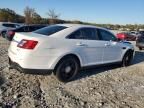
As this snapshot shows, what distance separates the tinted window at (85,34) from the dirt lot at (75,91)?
1.24 meters

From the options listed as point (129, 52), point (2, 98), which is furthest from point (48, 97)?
point (129, 52)

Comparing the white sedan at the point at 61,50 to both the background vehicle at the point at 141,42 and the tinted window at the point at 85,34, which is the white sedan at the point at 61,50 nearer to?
the tinted window at the point at 85,34

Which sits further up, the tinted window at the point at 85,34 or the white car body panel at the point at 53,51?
the tinted window at the point at 85,34

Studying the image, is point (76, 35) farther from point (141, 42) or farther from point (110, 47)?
point (141, 42)

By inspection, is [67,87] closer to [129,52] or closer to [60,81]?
[60,81]

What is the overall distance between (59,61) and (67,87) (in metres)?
0.72

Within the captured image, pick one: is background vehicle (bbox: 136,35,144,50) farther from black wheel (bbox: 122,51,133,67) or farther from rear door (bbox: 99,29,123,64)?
rear door (bbox: 99,29,123,64)

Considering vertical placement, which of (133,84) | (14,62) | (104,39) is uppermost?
(104,39)

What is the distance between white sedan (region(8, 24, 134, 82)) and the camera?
19.4 feet

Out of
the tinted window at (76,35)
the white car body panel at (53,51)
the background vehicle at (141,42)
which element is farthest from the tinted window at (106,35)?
the background vehicle at (141,42)

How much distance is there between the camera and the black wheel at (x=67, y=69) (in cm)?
642

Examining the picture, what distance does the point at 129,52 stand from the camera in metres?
9.41

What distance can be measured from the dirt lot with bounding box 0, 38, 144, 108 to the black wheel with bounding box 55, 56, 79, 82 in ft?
0.65

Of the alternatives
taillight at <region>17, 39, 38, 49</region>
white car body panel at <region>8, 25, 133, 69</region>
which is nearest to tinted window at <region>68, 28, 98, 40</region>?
white car body panel at <region>8, 25, 133, 69</region>
